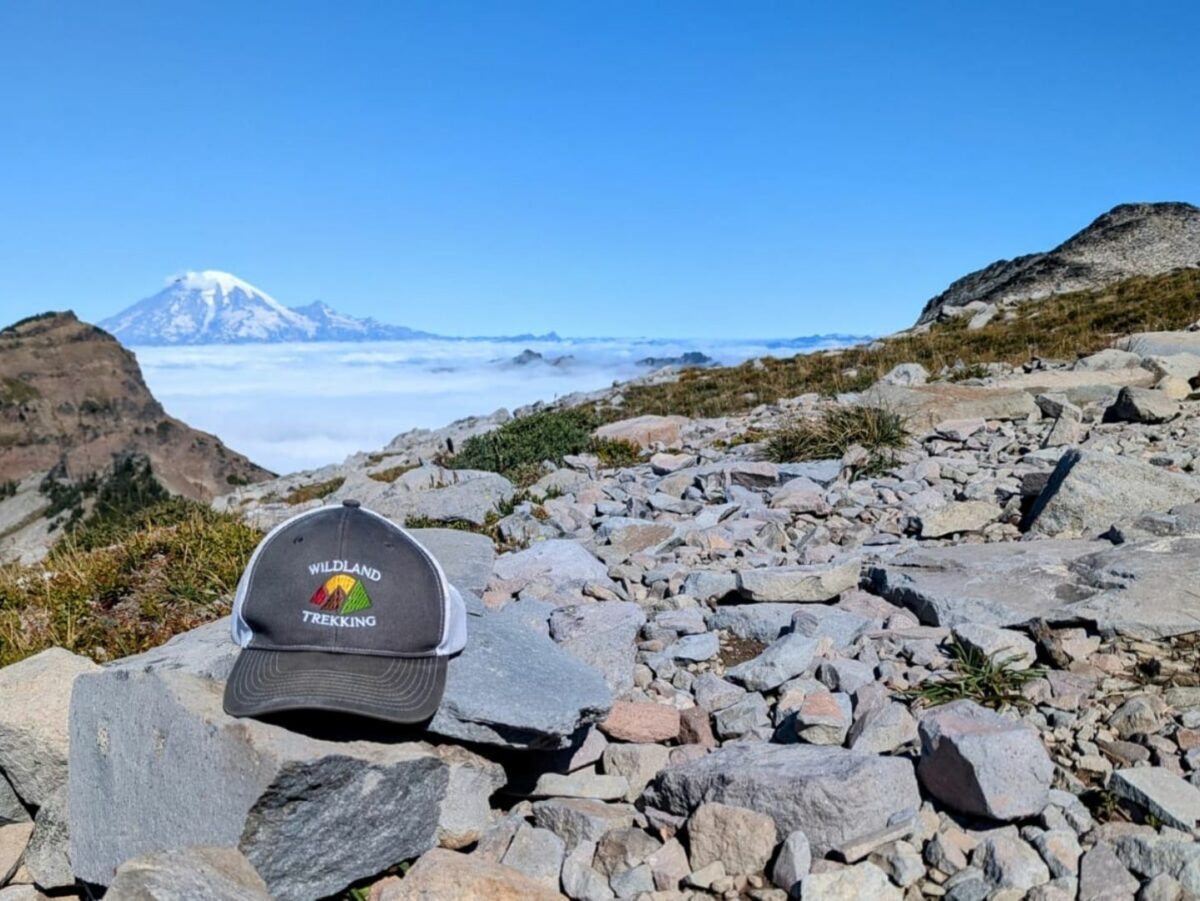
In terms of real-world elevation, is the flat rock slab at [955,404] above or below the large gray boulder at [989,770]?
above

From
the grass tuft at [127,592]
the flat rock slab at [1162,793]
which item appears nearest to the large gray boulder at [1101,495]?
the flat rock slab at [1162,793]

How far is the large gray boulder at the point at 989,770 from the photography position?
3.75 m

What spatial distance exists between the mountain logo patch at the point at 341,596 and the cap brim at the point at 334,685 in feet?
0.67

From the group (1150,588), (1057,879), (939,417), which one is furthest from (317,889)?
(939,417)

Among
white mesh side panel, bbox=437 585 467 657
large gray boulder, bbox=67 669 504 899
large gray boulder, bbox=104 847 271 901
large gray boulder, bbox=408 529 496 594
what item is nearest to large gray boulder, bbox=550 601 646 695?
large gray boulder, bbox=408 529 496 594

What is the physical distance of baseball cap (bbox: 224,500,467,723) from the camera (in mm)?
3873

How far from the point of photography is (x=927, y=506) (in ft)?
27.4

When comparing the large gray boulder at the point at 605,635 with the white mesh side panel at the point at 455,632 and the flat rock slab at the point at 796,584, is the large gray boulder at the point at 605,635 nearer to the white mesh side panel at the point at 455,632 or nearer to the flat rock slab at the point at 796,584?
the flat rock slab at the point at 796,584

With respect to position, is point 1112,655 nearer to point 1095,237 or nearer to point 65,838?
point 65,838

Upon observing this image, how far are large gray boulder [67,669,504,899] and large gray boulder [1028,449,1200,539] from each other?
4.89 m

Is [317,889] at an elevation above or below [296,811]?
below

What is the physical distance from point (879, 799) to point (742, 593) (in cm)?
260

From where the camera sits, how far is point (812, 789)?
3766 mm

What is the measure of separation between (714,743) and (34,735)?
11.8 feet
